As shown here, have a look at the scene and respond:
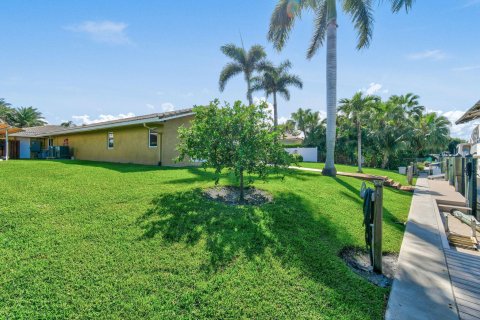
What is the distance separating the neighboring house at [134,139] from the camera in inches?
520

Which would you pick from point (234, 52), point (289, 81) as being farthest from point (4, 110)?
point (289, 81)

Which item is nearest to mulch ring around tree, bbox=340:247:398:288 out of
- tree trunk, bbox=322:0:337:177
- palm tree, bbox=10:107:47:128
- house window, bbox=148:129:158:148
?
tree trunk, bbox=322:0:337:177

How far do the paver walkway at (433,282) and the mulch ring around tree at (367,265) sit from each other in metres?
0.16

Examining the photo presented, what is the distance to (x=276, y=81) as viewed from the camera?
25562mm

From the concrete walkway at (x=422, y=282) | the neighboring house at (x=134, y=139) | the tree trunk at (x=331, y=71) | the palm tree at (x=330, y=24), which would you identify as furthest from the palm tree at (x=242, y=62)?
the concrete walkway at (x=422, y=282)

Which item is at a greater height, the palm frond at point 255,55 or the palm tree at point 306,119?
the palm frond at point 255,55

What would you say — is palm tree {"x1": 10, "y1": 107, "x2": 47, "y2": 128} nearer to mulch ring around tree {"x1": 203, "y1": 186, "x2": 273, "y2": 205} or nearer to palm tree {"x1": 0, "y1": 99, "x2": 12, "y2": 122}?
palm tree {"x1": 0, "y1": 99, "x2": 12, "y2": 122}

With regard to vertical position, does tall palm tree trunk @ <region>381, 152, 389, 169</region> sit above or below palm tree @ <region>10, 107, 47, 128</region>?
below

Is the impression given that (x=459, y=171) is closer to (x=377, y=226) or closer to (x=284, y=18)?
(x=377, y=226)

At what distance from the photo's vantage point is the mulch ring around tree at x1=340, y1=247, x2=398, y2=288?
3.78m

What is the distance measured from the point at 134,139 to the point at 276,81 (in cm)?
1699

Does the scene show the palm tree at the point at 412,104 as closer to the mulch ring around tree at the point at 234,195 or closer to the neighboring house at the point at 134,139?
the neighboring house at the point at 134,139

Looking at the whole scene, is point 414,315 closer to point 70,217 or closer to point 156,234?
point 156,234

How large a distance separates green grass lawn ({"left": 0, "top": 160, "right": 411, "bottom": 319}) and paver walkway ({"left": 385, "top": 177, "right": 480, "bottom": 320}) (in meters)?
0.28
